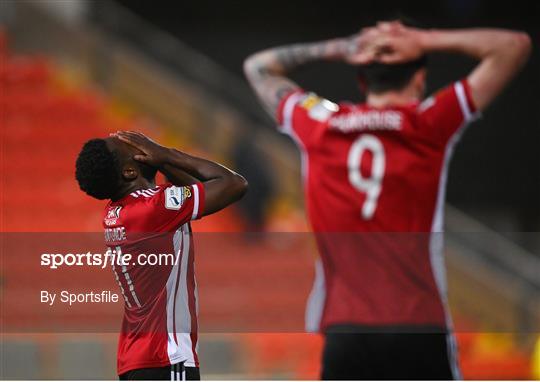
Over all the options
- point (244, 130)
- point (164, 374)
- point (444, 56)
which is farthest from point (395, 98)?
point (444, 56)

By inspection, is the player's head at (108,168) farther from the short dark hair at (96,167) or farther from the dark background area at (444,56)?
the dark background area at (444,56)

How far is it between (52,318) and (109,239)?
309 cm

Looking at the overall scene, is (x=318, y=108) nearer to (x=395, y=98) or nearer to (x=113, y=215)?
(x=395, y=98)

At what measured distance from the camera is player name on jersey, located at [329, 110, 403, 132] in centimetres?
329

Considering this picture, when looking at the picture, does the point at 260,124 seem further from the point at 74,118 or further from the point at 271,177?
the point at 74,118

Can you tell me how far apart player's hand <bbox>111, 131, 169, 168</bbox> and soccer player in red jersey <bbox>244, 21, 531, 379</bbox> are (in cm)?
50

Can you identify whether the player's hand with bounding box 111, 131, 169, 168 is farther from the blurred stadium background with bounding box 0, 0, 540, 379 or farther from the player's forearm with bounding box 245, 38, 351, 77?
the blurred stadium background with bounding box 0, 0, 540, 379

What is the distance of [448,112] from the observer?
10.6 feet

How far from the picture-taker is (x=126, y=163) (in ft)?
10.5

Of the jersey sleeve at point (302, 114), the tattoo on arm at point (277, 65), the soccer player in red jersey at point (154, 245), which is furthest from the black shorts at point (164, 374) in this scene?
the tattoo on arm at point (277, 65)

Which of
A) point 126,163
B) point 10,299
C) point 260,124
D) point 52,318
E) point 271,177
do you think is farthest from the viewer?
point 260,124

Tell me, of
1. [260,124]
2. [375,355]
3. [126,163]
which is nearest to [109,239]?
[126,163]

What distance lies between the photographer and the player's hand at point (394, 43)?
3322mm

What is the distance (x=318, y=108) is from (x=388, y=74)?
0.27 metres
